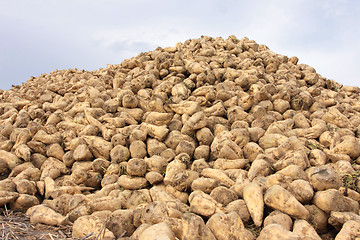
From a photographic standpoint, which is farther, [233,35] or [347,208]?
[233,35]

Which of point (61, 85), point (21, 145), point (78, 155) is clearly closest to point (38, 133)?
point (21, 145)

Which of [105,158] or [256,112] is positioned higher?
[256,112]

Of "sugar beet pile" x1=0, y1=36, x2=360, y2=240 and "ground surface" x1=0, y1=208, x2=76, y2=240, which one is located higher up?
"sugar beet pile" x1=0, y1=36, x2=360, y2=240

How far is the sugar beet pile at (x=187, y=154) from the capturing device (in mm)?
3455

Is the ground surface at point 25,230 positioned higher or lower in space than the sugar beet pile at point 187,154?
lower

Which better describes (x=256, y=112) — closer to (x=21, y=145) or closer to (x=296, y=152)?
(x=296, y=152)

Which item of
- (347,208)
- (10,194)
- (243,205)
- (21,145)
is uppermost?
(347,208)

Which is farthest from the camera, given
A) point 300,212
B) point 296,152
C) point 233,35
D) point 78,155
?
point 233,35

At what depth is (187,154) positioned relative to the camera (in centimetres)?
494

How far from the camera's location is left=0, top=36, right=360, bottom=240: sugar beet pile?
3455mm

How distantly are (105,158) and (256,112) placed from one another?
10.4 feet

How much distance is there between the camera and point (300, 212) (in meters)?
3.38

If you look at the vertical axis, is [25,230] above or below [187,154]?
below

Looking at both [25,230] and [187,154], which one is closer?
[25,230]
